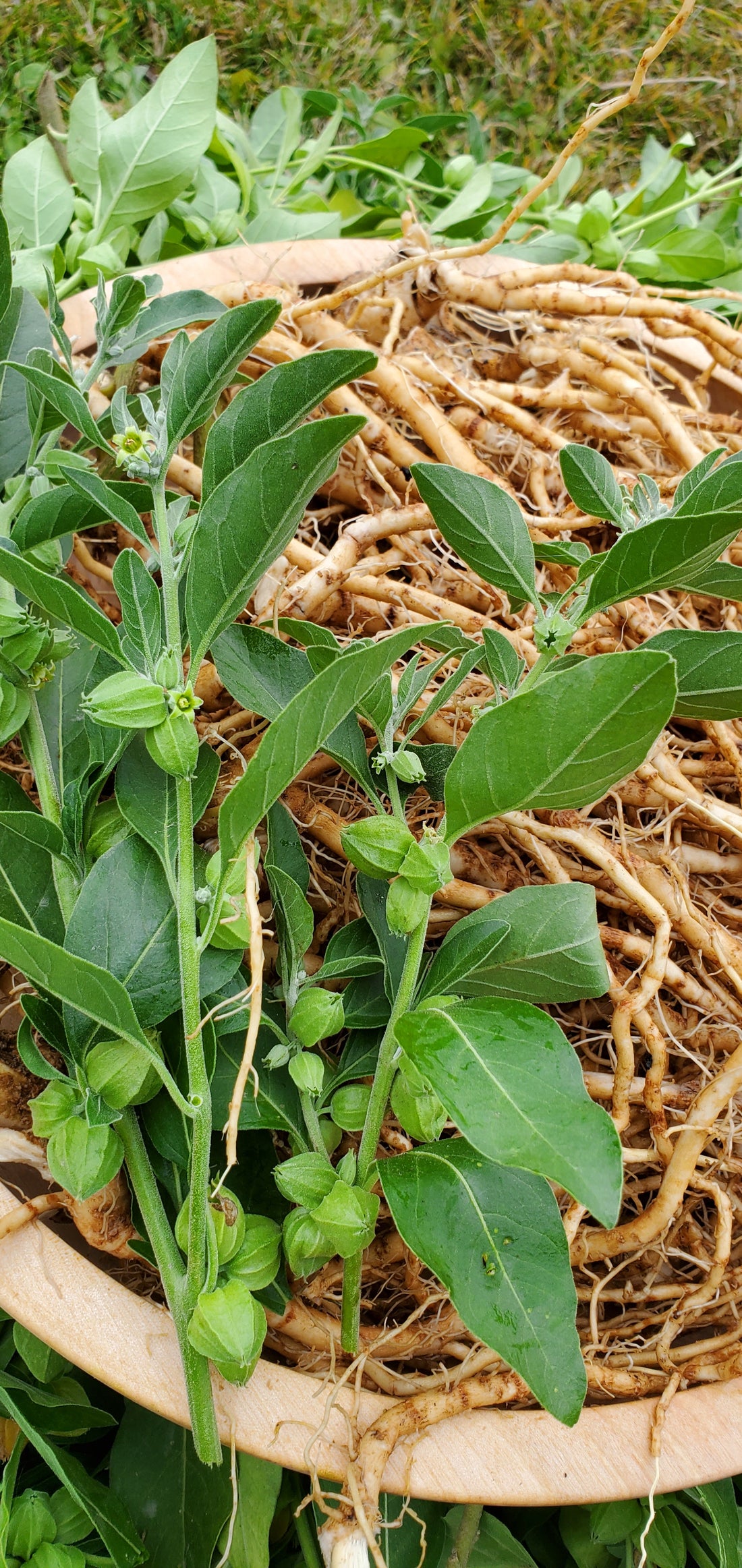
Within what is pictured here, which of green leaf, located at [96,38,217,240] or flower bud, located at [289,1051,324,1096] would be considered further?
green leaf, located at [96,38,217,240]

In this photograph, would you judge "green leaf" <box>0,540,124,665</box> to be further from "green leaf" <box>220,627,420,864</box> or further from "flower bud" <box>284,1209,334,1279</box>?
"flower bud" <box>284,1209,334,1279</box>

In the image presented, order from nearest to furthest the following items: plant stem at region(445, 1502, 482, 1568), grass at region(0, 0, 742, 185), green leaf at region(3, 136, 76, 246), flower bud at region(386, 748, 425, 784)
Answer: flower bud at region(386, 748, 425, 784), plant stem at region(445, 1502, 482, 1568), green leaf at region(3, 136, 76, 246), grass at region(0, 0, 742, 185)

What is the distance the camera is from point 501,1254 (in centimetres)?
29

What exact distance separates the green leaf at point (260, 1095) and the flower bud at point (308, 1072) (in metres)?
0.01

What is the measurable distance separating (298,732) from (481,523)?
11cm

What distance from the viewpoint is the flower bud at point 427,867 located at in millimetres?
285

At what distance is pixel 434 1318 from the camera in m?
0.41

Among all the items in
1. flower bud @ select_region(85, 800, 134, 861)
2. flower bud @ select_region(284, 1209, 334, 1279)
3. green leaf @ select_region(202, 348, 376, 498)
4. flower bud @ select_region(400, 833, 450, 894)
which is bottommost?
flower bud @ select_region(284, 1209, 334, 1279)

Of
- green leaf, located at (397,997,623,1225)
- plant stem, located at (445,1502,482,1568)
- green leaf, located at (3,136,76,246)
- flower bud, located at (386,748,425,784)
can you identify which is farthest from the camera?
green leaf, located at (3,136,76,246)

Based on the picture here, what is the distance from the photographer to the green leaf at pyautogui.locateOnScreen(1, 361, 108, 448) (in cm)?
27

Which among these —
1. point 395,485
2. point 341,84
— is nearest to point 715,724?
point 395,485

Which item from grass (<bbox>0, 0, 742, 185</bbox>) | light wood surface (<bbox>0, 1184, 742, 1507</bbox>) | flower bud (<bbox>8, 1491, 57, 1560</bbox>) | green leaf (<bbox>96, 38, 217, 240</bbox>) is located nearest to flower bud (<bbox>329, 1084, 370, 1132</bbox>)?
light wood surface (<bbox>0, 1184, 742, 1507</bbox>)

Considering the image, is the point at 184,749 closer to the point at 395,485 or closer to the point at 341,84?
the point at 395,485

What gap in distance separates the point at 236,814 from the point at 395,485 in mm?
296
